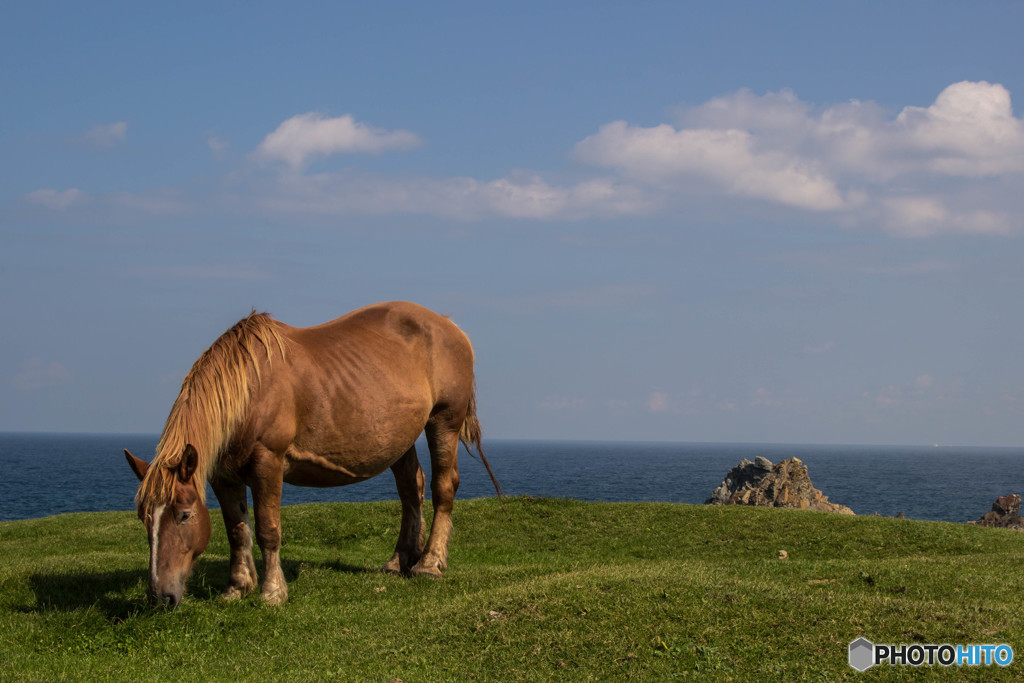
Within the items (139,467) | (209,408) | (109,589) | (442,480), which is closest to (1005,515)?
(442,480)

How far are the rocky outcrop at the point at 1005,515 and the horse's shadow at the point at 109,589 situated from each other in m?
30.7

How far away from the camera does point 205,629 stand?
29.3 ft

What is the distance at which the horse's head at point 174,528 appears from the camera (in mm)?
A: 8672

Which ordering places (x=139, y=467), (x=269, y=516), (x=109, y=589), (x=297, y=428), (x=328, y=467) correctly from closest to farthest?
(x=139, y=467) < (x=269, y=516) < (x=297, y=428) < (x=109, y=589) < (x=328, y=467)

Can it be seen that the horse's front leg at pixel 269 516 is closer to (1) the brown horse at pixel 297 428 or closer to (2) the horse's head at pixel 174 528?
(1) the brown horse at pixel 297 428

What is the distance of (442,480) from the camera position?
12.7m

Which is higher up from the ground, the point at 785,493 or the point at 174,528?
the point at 174,528

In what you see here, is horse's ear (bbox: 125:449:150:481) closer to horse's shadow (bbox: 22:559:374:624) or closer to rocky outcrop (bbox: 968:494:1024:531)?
horse's shadow (bbox: 22:559:374:624)

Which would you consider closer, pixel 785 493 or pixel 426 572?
pixel 426 572

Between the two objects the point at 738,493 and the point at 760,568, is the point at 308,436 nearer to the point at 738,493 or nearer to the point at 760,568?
the point at 760,568

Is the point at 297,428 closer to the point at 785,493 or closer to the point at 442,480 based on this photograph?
the point at 442,480

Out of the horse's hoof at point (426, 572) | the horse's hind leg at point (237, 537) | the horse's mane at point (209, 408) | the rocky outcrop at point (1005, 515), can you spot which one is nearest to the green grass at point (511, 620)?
the horse's hoof at point (426, 572)

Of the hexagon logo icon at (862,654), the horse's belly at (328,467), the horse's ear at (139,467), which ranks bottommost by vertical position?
the hexagon logo icon at (862,654)

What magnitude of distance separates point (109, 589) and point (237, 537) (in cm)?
189
